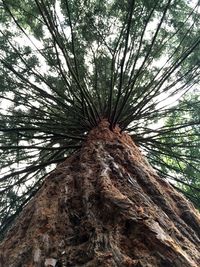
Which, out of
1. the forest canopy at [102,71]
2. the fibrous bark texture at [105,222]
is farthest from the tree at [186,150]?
the fibrous bark texture at [105,222]

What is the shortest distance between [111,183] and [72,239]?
0.66 meters

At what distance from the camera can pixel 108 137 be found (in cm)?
400

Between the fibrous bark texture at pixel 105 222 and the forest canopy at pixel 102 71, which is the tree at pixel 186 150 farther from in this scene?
the fibrous bark texture at pixel 105 222

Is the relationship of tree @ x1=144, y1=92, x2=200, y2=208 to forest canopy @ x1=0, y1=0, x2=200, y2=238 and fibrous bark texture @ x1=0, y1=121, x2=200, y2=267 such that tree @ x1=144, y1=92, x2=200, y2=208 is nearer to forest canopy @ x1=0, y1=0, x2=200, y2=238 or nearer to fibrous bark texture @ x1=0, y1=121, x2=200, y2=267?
forest canopy @ x1=0, y1=0, x2=200, y2=238

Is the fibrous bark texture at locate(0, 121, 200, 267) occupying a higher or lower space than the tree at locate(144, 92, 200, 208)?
lower

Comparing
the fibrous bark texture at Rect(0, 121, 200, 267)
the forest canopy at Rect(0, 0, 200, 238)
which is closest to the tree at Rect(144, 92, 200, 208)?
the forest canopy at Rect(0, 0, 200, 238)

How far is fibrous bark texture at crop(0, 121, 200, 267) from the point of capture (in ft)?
6.28

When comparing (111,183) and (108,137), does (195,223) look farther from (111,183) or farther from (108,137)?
(108,137)

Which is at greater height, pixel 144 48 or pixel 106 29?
pixel 106 29

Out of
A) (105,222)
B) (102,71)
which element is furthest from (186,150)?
(105,222)

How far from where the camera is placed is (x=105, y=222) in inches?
86.3

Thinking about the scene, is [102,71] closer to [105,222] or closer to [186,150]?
[186,150]

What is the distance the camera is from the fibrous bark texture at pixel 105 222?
191 cm

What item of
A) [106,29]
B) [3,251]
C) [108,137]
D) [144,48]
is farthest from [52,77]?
[3,251]
